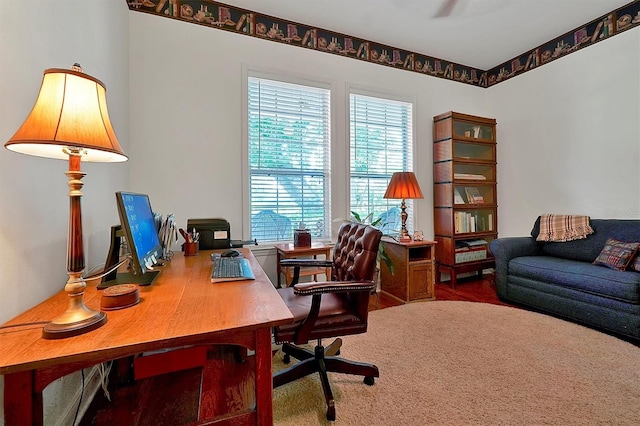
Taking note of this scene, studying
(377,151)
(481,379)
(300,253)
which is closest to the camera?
(481,379)

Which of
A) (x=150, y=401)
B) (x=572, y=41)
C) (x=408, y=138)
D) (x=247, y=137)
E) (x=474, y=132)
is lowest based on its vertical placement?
(x=150, y=401)

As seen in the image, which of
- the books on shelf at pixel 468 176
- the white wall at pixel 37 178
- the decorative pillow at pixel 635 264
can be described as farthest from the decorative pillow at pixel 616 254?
the white wall at pixel 37 178

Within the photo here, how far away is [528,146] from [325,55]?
2.87 metres

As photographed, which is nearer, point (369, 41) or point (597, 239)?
point (597, 239)

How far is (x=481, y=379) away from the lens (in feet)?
5.43

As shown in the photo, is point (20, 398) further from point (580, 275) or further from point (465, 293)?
point (465, 293)

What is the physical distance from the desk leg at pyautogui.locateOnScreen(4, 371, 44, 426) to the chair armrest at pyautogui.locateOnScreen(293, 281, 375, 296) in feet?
2.76

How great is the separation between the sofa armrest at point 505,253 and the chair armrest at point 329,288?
225 centimetres

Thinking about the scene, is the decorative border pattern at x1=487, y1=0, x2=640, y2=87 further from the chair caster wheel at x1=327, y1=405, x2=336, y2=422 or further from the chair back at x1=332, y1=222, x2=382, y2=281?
the chair caster wheel at x1=327, y1=405, x2=336, y2=422

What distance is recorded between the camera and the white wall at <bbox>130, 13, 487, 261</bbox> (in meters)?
2.44

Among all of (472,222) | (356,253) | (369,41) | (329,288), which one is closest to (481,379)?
(356,253)

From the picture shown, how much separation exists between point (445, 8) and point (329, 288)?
116 inches

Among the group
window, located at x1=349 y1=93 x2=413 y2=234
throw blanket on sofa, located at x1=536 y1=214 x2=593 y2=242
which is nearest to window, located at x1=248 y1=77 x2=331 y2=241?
window, located at x1=349 y1=93 x2=413 y2=234

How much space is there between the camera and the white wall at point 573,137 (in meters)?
2.79
